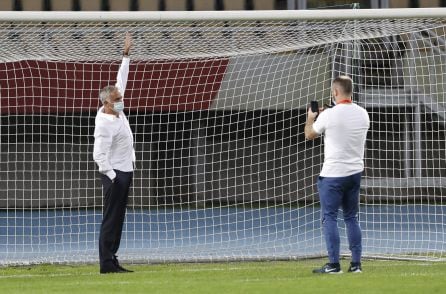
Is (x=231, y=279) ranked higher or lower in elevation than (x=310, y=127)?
lower

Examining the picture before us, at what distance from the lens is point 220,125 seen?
1731 cm

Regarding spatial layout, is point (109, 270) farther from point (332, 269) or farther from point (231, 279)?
point (332, 269)

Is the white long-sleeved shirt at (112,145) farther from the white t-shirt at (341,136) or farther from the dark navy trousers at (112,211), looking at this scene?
the white t-shirt at (341,136)

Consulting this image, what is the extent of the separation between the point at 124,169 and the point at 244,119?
769cm

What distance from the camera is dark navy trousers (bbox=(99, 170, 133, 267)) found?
34.1 feet

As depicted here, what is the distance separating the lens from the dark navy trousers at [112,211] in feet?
34.1

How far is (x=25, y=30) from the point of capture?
11570 mm

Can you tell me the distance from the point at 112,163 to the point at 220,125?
7009 mm

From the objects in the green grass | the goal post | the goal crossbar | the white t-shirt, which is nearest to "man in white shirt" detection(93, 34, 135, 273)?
the green grass

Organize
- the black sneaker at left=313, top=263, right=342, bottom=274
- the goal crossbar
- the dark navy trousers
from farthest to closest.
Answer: the goal crossbar < the dark navy trousers < the black sneaker at left=313, top=263, right=342, bottom=274

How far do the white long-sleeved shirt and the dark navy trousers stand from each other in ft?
0.29

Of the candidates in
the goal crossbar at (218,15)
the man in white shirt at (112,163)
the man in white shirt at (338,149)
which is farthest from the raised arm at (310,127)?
the goal crossbar at (218,15)

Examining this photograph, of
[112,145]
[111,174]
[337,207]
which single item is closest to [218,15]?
[112,145]

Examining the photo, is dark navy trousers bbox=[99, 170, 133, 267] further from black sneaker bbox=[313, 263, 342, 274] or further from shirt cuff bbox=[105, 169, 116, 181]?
black sneaker bbox=[313, 263, 342, 274]
